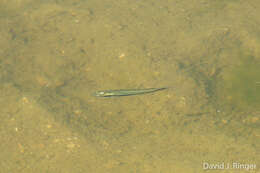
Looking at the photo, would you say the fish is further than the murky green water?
Yes

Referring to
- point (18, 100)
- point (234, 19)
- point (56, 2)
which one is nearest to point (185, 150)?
point (18, 100)

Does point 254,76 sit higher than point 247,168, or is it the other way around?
point 254,76

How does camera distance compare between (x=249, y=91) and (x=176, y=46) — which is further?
(x=176, y=46)

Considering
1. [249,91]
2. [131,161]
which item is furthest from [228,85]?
[131,161]

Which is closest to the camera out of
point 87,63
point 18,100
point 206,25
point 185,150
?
point 185,150

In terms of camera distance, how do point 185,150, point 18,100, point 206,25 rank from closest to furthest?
point 185,150 < point 18,100 < point 206,25

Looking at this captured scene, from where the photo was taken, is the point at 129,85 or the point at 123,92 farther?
the point at 129,85

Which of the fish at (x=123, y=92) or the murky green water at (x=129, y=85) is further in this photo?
the fish at (x=123, y=92)

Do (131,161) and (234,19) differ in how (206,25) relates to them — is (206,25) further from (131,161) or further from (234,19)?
(131,161)

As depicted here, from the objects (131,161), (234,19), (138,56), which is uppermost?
(234,19)
